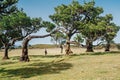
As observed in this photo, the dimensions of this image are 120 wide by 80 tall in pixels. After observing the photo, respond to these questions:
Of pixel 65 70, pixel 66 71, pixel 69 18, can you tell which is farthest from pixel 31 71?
pixel 69 18

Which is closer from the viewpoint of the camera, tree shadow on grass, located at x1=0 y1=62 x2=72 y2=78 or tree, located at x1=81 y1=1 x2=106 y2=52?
tree shadow on grass, located at x1=0 y1=62 x2=72 y2=78

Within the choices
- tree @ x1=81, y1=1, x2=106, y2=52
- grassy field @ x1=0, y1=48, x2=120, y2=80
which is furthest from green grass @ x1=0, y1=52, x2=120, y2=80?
tree @ x1=81, y1=1, x2=106, y2=52

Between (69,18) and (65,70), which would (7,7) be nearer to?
(65,70)

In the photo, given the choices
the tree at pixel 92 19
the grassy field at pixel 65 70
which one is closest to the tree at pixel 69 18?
the tree at pixel 92 19

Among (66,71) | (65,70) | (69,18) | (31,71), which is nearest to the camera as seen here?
(66,71)

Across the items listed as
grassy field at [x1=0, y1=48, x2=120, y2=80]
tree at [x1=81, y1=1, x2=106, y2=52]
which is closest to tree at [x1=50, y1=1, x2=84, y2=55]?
tree at [x1=81, y1=1, x2=106, y2=52]

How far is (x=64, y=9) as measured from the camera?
7769 cm

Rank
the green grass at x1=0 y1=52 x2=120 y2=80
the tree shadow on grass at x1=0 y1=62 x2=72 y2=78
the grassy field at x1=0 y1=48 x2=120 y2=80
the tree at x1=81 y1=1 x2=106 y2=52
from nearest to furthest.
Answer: the green grass at x1=0 y1=52 x2=120 y2=80
the grassy field at x1=0 y1=48 x2=120 y2=80
the tree shadow on grass at x1=0 y1=62 x2=72 y2=78
the tree at x1=81 y1=1 x2=106 y2=52

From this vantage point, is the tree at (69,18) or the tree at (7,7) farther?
the tree at (69,18)

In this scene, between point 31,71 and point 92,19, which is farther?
point 92,19

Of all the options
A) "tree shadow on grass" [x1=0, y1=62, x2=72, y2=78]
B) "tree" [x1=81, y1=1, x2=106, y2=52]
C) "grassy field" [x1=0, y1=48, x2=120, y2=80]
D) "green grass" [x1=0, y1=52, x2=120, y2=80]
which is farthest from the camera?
"tree" [x1=81, y1=1, x2=106, y2=52]

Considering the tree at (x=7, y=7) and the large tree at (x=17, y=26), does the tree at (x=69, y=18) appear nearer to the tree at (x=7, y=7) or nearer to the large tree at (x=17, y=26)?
the large tree at (x=17, y=26)

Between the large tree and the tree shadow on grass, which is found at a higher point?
the large tree

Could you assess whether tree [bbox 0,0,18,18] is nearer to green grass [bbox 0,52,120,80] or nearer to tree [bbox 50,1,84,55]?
green grass [bbox 0,52,120,80]
